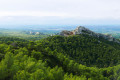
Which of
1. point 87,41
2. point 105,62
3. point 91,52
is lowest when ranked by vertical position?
point 105,62

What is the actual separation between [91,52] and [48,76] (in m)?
55.1

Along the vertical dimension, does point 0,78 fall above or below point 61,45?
above

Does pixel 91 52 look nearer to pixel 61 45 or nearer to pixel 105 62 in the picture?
pixel 105 62

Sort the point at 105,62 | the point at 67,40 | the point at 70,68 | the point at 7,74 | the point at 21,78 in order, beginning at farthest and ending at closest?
1. the point at 67,40
2. the point at 105,62
3. the point at 70,68
4. the point at 7,74
5. the point at 21,78

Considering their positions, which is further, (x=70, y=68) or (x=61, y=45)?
(x=61, y=45)

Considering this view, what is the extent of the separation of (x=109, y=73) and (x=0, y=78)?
44.3m

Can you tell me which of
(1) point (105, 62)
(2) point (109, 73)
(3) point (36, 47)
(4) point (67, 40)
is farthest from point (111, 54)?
(3) point (36, 47)

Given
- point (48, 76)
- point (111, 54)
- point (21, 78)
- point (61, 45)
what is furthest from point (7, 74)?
point (111, 54)

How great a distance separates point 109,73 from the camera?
158 feet

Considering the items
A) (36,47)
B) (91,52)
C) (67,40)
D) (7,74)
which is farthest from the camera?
(67,40)

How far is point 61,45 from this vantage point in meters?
71.3

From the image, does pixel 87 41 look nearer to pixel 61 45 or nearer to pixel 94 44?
pixel 94 44

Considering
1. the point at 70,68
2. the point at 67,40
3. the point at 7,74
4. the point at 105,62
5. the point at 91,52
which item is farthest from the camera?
the point at 67,40

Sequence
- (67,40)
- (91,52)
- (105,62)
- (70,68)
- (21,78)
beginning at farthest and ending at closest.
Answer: (67,40)
(91,52)
(105,62)
(70,68)
(21,78)
